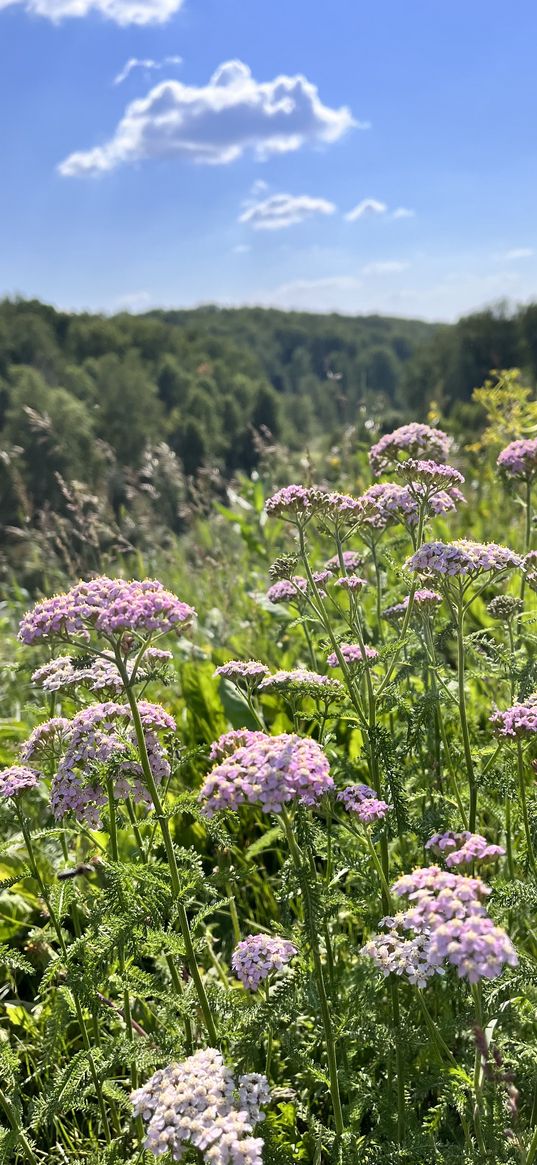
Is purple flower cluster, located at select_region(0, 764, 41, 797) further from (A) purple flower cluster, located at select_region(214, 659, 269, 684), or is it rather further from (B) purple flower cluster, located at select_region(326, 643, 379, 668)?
(B) purple flower cluster, located at select_region(326, 643, 379, 668)

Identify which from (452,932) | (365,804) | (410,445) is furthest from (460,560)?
(452,932)

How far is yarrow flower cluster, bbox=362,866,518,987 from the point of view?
4.47 ft

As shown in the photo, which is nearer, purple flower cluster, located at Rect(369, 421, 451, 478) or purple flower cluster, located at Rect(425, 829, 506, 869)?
purple flower cluster, located at Rect(425, 829, 506, 869)

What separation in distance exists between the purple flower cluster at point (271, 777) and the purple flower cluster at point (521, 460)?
68.4 inches

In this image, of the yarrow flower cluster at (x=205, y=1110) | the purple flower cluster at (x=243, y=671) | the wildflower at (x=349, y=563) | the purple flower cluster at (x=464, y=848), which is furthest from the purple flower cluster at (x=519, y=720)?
the wildflower at (x=349, y=563)

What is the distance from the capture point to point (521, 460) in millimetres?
3096

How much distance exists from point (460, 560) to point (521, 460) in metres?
1.09

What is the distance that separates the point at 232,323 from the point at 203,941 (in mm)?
150898

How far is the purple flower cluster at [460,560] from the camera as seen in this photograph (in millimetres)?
2162

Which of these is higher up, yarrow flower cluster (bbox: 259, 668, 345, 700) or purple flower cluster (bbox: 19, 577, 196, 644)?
purple flower cluster (bbox: 19, 577, 196, 644)

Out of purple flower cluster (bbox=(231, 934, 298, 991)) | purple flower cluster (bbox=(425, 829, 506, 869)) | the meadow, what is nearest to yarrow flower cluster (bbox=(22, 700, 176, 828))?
the meadow

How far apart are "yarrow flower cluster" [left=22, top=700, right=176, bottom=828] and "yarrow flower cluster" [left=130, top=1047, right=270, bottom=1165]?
0.65m

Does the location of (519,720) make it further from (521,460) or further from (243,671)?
(521,460)

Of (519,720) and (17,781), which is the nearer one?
(519,720)
